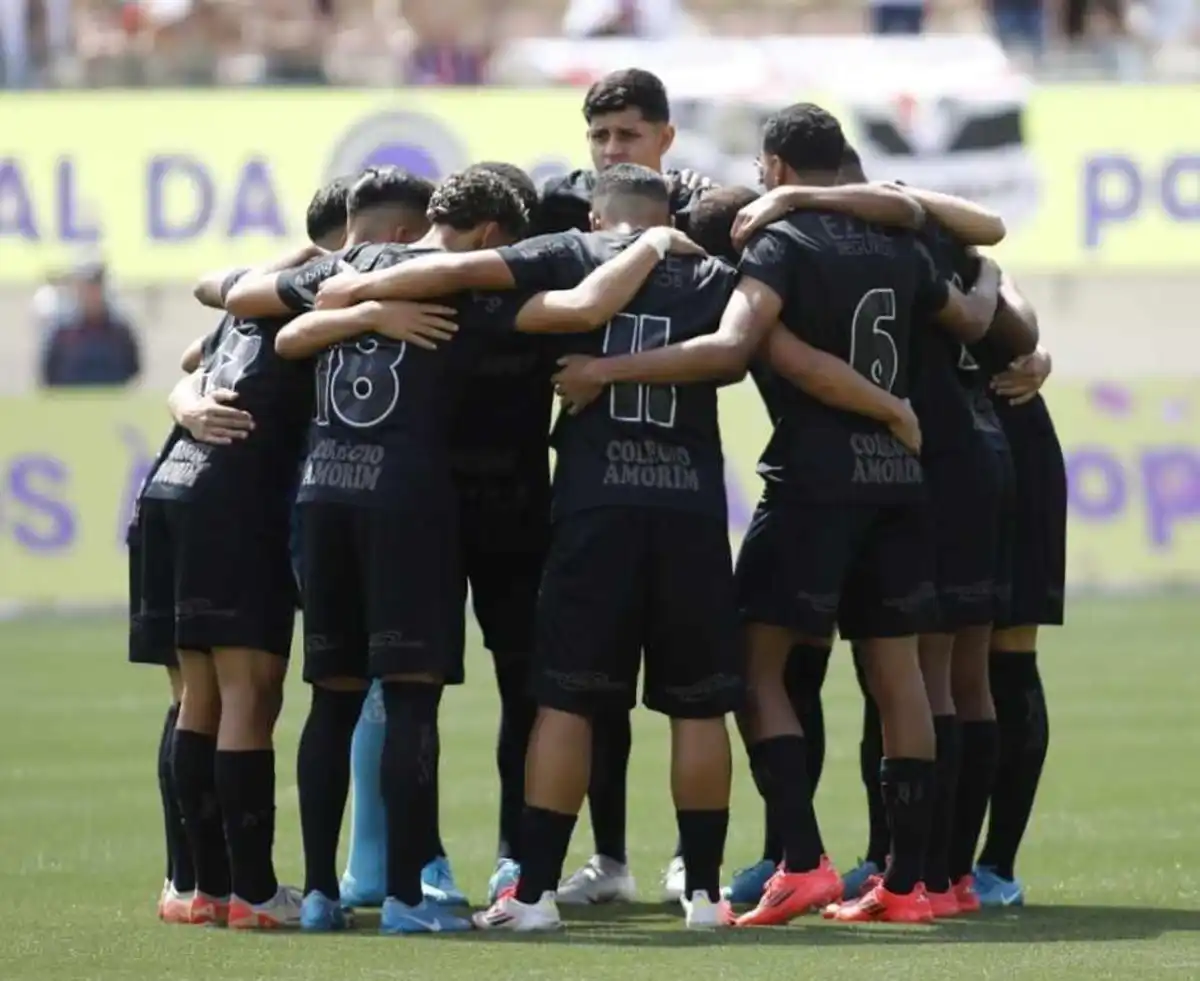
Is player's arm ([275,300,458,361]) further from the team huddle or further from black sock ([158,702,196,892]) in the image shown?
black sock ([158,702,196,892])

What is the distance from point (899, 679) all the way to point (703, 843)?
0.81 m

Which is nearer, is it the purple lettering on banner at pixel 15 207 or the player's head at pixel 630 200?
the player's head at pixel 630 200

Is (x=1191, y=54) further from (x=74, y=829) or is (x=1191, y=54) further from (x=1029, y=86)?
(x=74, y=829)

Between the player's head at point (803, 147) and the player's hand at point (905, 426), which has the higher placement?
the player's head at point (803, 147)

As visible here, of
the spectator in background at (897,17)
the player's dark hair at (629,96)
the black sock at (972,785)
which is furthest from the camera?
the spectator in background at (897,17)

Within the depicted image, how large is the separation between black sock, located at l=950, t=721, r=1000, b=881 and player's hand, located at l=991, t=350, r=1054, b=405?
1114mm

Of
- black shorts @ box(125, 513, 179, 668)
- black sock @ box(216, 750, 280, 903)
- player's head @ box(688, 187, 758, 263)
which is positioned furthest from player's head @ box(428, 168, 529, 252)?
black sock @ box(216, 750, 280, 903)

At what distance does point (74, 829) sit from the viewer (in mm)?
10719

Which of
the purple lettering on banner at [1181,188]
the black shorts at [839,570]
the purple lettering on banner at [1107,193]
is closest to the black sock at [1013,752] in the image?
the black shorts at [839,570]

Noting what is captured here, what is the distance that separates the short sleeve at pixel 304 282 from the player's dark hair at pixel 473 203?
352 mm

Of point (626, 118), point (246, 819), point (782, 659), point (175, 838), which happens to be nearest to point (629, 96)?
point (626, 118)

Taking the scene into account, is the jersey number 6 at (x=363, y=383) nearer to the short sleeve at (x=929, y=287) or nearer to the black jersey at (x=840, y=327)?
the black jersey at (x=840, y=327)

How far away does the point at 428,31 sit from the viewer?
959 inches

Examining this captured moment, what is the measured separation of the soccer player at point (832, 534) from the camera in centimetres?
823
